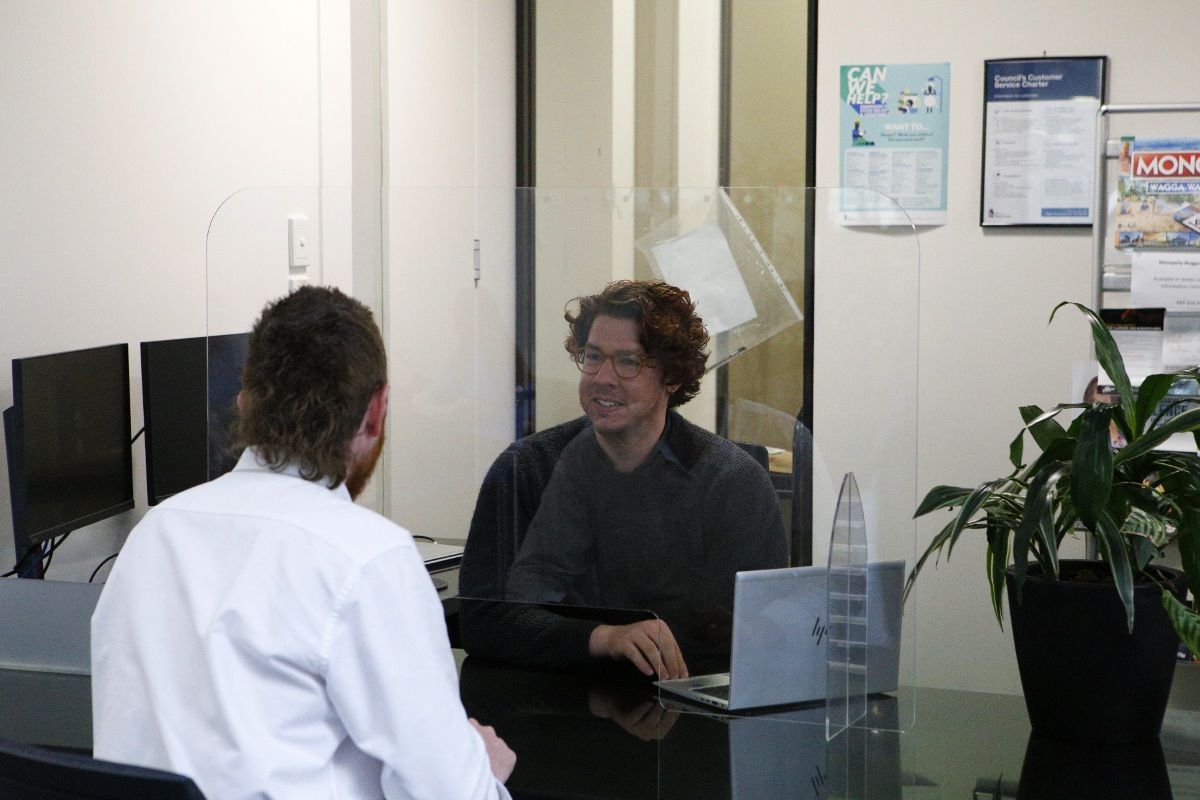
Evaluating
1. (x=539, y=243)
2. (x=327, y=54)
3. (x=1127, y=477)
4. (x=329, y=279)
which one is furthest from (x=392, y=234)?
(x=327, y=54)

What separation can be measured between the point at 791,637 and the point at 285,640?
0.81m

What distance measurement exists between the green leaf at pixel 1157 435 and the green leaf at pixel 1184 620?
19 cm

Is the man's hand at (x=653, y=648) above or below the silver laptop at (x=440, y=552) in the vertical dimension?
below

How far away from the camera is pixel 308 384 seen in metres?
1.33

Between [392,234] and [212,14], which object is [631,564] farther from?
[212,14]

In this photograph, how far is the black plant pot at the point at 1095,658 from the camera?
1.68 metres

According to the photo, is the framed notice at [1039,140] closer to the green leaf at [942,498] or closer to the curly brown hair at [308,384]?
the green leaf at [942,498]

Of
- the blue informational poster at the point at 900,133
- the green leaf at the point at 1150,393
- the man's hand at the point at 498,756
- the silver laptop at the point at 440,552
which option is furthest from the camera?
the blue informational poster at the point at 900,133

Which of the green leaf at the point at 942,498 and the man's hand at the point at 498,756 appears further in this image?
the green leaf at the point at 942,498

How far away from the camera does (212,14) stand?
2955mm

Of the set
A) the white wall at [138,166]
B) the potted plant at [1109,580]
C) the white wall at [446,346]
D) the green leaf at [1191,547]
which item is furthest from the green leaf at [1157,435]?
the white wall at [138,166]

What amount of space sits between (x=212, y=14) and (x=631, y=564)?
74.0 inches

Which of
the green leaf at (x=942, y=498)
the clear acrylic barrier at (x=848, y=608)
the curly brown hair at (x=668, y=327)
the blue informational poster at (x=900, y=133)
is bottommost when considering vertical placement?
the clear acrylic barrier at (x=848, y=608)

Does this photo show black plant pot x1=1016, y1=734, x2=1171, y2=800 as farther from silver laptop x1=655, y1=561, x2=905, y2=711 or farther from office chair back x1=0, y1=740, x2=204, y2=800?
office chair back x1=0, y1=740, x2=204, y2=800
